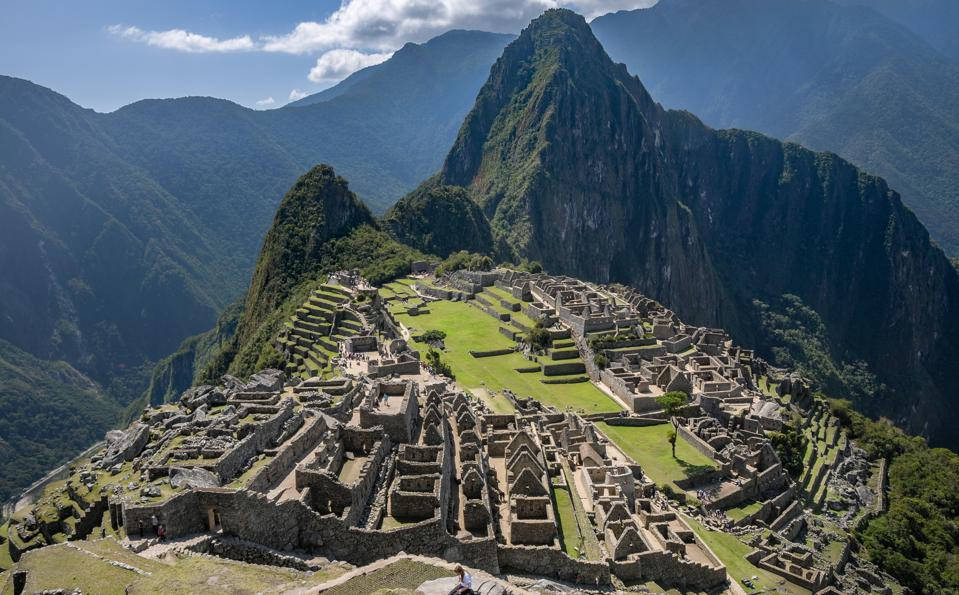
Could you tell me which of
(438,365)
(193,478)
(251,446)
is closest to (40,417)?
(438,365)

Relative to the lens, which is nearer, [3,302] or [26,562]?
[26,562]

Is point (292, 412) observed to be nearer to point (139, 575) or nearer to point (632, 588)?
point (139, 575)

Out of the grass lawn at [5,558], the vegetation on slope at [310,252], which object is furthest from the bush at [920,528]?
the vegetation on slope at [310,252]

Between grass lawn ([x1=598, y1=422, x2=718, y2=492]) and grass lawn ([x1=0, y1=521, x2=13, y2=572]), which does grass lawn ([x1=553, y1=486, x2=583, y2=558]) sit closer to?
grass lawn ([x1=598, y1=422, x2=718, y2=492])

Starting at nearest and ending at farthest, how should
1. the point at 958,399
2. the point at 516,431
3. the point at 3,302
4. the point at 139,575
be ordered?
the point at 139,575
the point at 516,431
the point at 3,302
the point at 958,399

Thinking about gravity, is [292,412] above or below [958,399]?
above

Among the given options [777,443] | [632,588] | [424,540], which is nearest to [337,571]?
[424,540]

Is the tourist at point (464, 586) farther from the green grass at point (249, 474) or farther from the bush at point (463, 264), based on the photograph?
the bush at point (463, 264)

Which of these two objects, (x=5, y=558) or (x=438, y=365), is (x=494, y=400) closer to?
(x=438, y=365)
